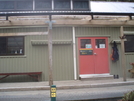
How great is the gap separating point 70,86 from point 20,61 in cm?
Answer: 353

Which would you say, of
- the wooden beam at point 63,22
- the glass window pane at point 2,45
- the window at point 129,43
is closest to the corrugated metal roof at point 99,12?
the wooden beam at point 63,22

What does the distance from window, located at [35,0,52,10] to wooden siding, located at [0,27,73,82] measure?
214cm

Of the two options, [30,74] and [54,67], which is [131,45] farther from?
[30,74]

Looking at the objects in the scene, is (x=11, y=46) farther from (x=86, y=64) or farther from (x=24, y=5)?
(x=86, y=64)

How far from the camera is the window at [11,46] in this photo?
8.30m

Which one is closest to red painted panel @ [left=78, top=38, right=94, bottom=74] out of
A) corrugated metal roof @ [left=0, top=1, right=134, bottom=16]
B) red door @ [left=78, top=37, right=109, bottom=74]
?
red door @ [left=78, top=37, right=109, bottom=74]

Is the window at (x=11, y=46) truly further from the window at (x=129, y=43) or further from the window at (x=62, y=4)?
the window at (x=129, y=43)

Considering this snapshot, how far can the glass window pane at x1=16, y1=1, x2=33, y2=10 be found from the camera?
9.66m

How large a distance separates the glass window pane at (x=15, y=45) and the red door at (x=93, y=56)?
3650 millimetres

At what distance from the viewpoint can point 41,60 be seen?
827 cm

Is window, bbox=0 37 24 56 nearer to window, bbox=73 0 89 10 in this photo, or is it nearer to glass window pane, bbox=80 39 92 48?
glass window pane, bbox=80 39 92 48

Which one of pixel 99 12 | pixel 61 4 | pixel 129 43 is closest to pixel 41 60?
pixel 99 12

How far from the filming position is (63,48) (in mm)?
8383

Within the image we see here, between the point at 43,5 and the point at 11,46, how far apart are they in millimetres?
3717
